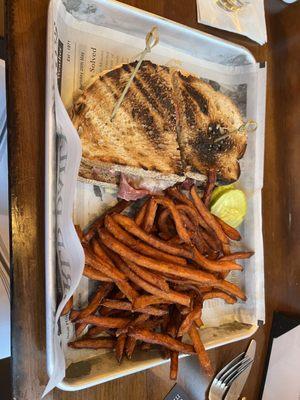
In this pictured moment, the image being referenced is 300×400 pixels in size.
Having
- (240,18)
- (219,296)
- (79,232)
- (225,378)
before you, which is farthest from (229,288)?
(240,18)

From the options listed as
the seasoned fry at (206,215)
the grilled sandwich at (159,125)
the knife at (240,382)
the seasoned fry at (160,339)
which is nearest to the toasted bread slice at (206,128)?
the grilled sandwich at (159,125)

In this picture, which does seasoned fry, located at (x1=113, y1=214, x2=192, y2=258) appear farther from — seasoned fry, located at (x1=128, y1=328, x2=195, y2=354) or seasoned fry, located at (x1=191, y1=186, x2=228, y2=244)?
seasoned fry, located at (x1=128, y1=328, x2=195, y2=354)

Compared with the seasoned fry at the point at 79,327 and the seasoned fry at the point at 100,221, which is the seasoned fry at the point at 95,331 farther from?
the seasoned fry at the point at 100,221

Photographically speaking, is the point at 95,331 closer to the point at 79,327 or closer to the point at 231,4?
the point at 79,327

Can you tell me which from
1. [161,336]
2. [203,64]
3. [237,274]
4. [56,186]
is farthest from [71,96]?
[237,274]

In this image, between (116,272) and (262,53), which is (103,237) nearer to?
(116,272)

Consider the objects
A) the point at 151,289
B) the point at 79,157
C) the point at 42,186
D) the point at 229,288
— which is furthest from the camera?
the point at 229,288

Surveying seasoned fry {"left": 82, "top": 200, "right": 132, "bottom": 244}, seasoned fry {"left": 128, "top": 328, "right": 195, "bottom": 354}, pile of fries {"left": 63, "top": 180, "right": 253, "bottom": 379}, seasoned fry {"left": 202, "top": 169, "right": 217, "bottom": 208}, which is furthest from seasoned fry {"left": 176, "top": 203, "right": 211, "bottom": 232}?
seasoned fry {"left": 128, "top": 328, "right": 195, "bottom": 354}
